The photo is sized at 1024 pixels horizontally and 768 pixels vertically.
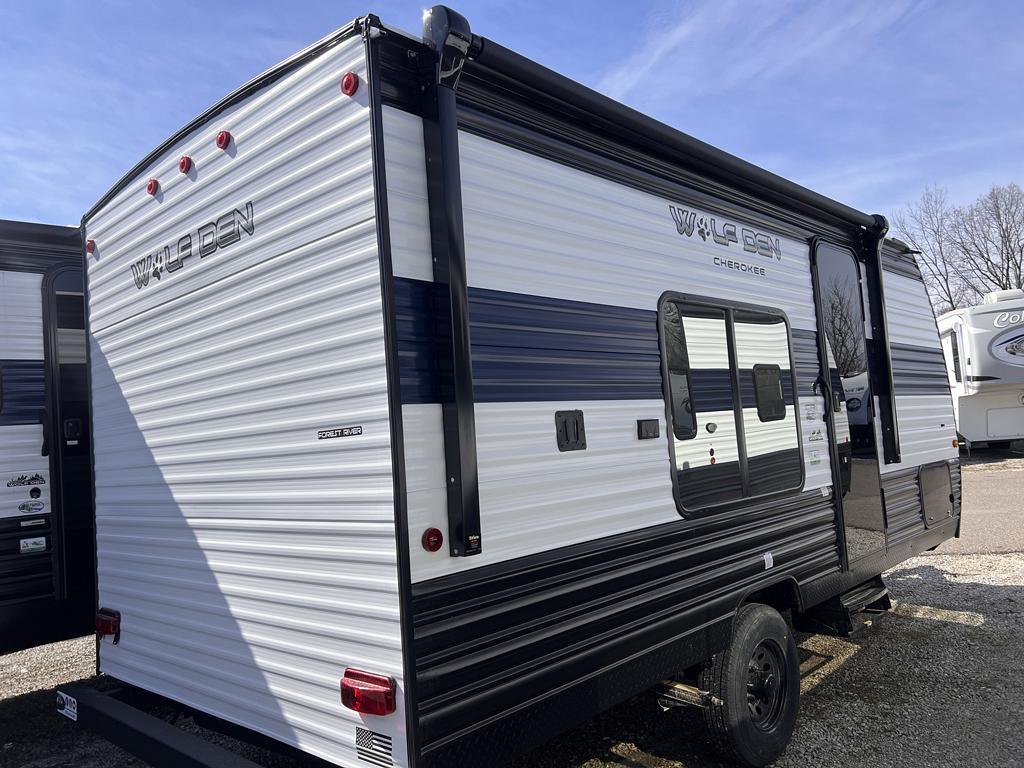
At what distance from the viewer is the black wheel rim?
3.78m

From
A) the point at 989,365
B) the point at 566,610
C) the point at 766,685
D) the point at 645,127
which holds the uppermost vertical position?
the point at 645,127

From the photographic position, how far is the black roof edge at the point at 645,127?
2.75 m

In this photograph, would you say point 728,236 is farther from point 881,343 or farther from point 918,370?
point 918,370

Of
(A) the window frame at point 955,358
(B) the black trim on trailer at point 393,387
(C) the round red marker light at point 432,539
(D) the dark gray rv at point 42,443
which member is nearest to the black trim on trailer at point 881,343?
(C) the round red marker light at point 432,539

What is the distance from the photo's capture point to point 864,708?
14.6ft

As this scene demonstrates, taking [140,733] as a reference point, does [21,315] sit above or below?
above

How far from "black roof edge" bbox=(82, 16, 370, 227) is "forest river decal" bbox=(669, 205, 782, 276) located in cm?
175

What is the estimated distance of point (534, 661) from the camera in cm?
267

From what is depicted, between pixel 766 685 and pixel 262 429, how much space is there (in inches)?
109

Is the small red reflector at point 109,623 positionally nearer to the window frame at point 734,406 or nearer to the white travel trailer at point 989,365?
the window frame at point 734,406

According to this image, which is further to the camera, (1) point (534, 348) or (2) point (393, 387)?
(1) point (534, 348)

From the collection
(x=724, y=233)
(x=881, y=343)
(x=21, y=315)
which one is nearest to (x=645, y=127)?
(x=724, y=233)

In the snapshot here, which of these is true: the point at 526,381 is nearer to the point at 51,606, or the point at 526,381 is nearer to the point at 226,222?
the point at 226,222

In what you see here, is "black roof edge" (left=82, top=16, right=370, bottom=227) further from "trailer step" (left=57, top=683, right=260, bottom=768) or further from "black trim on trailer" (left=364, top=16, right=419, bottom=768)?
"trailer step" (left=57, top=683, right=260, bottom=768)
